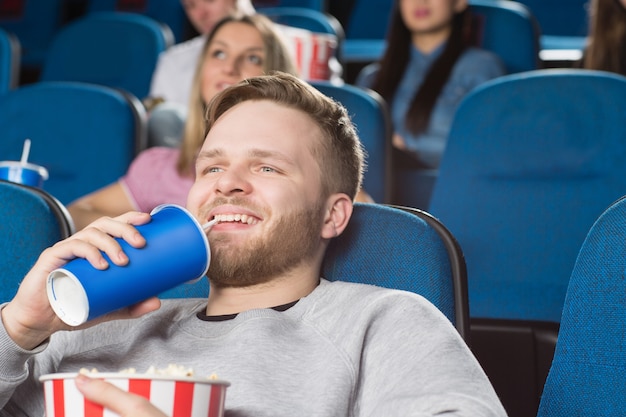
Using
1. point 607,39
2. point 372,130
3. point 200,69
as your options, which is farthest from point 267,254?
point 607,39

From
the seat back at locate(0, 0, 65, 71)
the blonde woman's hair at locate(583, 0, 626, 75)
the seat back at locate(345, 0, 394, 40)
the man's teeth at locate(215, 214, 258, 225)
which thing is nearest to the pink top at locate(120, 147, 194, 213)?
the man's teeth at locate(215, 214, 258, 225)

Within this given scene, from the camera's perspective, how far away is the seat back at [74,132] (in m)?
2.34

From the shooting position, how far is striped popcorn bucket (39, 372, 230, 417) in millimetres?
792

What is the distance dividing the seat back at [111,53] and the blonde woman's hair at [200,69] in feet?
3.57

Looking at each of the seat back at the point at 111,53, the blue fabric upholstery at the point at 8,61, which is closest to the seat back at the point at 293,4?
the seat back at the point at 111,53

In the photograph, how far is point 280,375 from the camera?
A: 104 cm

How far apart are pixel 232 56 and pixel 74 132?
0.41 meters

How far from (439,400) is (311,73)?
2.00 metres

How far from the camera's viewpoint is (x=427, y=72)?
2.84 meters

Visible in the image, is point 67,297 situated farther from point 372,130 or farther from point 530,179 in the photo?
point 372,130

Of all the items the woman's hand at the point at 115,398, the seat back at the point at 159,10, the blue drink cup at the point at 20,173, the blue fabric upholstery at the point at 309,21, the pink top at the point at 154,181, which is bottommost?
the seat back at the point at 159,10

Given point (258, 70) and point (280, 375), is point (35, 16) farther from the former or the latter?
point (280, 375)

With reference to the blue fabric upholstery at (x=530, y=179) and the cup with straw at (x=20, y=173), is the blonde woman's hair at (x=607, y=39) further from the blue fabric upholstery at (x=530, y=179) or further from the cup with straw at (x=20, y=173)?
the cup with straw at (x=20, y=173)

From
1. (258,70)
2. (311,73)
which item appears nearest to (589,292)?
(258,70)
